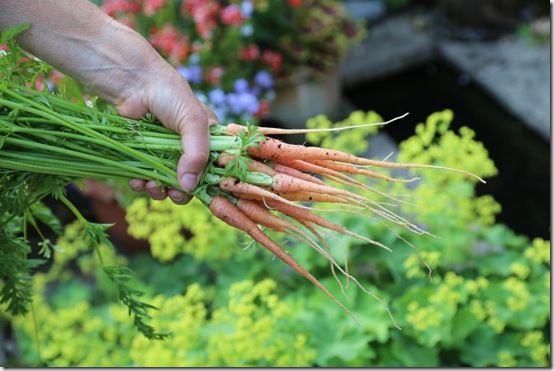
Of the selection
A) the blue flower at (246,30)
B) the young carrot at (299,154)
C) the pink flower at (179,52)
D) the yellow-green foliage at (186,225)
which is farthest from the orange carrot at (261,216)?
the blue flower at (246,30)

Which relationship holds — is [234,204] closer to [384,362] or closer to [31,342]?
[384,362]

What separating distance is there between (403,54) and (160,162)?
4268 mm

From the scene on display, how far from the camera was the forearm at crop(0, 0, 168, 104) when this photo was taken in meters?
1.64

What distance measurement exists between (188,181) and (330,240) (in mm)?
1282

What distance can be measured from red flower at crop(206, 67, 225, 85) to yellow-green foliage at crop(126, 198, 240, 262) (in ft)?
3.37

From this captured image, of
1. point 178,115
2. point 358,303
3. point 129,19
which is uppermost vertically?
point 129,19

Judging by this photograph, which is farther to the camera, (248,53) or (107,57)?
(248,53)

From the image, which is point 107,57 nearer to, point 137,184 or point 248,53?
point 137,184

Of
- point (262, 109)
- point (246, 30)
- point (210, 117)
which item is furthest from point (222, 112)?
point (210, 117)

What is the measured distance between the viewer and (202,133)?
1.57 meters

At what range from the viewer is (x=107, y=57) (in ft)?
5.47

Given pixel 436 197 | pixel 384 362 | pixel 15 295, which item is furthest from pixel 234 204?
pixel 436 197

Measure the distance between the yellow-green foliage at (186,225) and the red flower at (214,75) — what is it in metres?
1.03

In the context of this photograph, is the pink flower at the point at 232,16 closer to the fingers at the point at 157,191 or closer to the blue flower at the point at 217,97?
the blue flower at the point at 217,97
